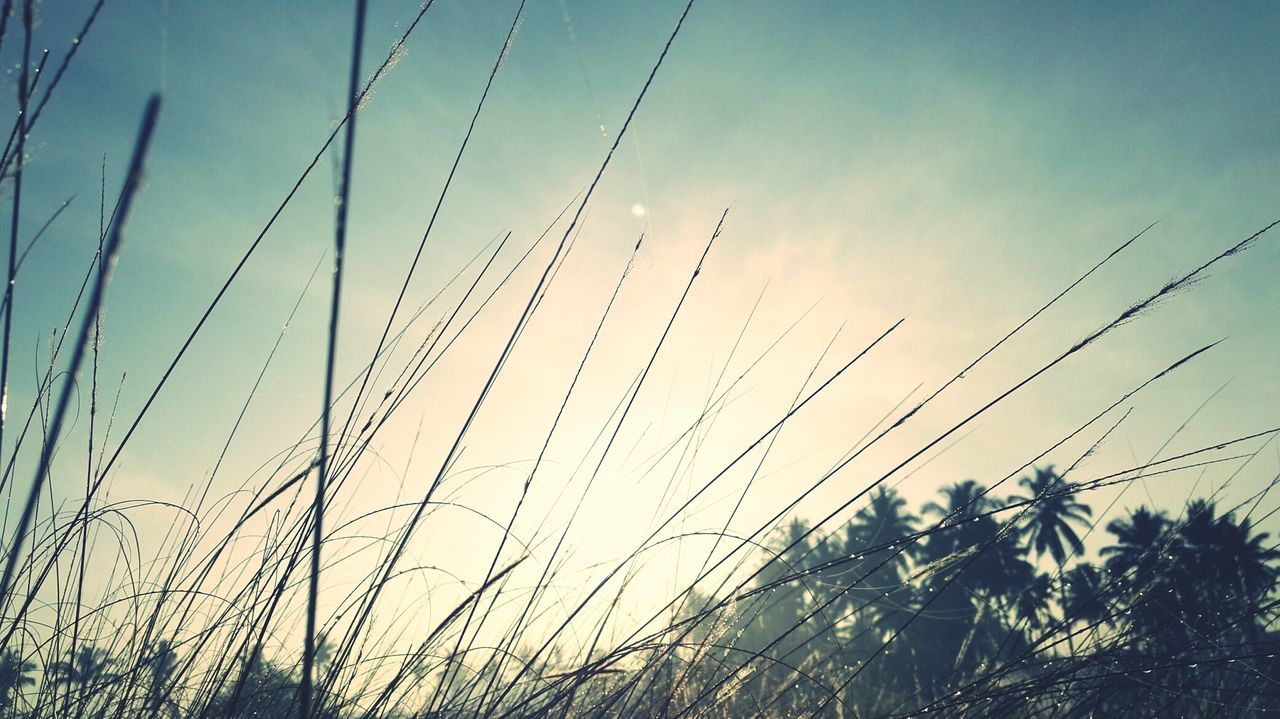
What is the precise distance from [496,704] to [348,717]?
1.88ft

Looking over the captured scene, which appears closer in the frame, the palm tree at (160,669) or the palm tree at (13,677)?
the palm tree at (160,669)

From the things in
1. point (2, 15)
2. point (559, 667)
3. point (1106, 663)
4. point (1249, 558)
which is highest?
point (2, 15)

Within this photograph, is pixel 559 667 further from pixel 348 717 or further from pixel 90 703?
pixel 90 703

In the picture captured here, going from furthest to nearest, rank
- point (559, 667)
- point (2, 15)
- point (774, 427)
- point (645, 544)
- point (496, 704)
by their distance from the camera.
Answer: point (559, 667)
point (645, 544)
point (774, 427)
point (496, 704)
point (2, 15)

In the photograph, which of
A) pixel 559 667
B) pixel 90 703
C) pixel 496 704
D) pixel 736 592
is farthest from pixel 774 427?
pixel 90 703

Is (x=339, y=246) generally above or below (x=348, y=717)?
above

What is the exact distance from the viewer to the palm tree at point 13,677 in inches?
57.0

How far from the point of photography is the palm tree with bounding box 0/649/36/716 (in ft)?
4.75

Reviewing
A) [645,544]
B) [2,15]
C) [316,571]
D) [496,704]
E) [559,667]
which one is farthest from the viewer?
[559,667]

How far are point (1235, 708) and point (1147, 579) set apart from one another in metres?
0.34

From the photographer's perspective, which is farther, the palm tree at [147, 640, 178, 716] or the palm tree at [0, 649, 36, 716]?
the palm tree at [0, 649, 36, 716]

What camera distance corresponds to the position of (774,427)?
1.33m

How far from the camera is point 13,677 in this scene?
57.9 inches

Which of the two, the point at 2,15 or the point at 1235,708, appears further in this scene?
the point at 1235,708
